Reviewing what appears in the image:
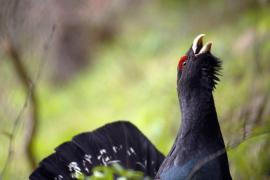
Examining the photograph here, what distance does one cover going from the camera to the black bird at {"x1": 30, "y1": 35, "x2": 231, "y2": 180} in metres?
4.71

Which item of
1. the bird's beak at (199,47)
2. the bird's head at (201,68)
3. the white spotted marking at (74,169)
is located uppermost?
the bird's beak at (199,47)

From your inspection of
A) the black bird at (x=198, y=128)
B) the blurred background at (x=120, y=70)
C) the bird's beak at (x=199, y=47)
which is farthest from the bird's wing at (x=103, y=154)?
the bird's beak at (x=199, y=47)

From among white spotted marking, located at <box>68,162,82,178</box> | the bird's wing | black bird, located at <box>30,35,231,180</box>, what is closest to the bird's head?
black bird, located at <box>30,35,231,180</box>

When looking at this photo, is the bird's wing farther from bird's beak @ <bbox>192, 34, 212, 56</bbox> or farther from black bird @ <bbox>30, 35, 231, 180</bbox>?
bird's beak @ <bbox>192, 34, 212, 56</bbox>

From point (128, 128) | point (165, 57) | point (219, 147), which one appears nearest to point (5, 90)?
point (128, 128)

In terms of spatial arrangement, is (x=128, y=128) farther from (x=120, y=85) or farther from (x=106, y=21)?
(x=106, y=21)

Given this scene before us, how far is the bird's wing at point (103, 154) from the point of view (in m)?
5.41

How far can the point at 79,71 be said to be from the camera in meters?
15.3

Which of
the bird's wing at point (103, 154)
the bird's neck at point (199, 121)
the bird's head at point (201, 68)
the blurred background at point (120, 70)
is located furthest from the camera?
the blurred background at point (120, 70)

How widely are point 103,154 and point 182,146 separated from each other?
1.00m

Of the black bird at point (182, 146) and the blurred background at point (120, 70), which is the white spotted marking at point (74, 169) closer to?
the black bird at point (182, 146)

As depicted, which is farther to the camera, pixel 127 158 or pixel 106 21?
pixel 106 21

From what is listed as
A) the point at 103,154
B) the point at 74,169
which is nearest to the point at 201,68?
the point at 103,154

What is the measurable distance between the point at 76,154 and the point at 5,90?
2.03 meters
